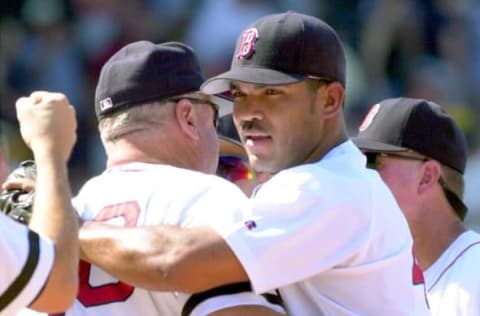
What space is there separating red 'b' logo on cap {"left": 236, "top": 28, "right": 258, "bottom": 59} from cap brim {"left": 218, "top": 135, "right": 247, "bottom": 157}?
1.44m

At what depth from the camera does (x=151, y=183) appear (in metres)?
4.21

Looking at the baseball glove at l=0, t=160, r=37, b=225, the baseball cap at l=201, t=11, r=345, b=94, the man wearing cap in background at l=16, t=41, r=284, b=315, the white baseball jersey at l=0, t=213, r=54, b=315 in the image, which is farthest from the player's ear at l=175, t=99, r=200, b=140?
the white baseball jersey at l=0, t=213, r=54, b=315

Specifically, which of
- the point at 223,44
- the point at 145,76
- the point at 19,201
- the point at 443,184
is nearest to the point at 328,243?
the point at 145,76

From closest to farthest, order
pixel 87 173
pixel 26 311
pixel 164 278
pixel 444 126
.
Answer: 1. pixel 164 278
2. pixel 26 311
3. pixel 444 126
4. pixel 87 173

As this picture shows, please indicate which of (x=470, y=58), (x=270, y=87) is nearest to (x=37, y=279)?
(x=270, y=87)

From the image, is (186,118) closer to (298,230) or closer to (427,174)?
(298,230)

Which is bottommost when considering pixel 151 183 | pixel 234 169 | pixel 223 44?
pixel 223 44

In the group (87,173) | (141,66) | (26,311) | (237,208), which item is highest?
(141,66)

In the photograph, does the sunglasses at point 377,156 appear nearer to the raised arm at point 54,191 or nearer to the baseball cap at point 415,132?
the baseball cap at point 415,132

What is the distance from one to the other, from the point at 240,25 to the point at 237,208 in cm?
656

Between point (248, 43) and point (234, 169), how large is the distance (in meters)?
1.59

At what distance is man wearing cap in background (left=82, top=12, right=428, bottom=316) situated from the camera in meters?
4.00

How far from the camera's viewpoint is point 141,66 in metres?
4.39

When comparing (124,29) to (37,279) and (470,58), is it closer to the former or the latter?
(470,58)
